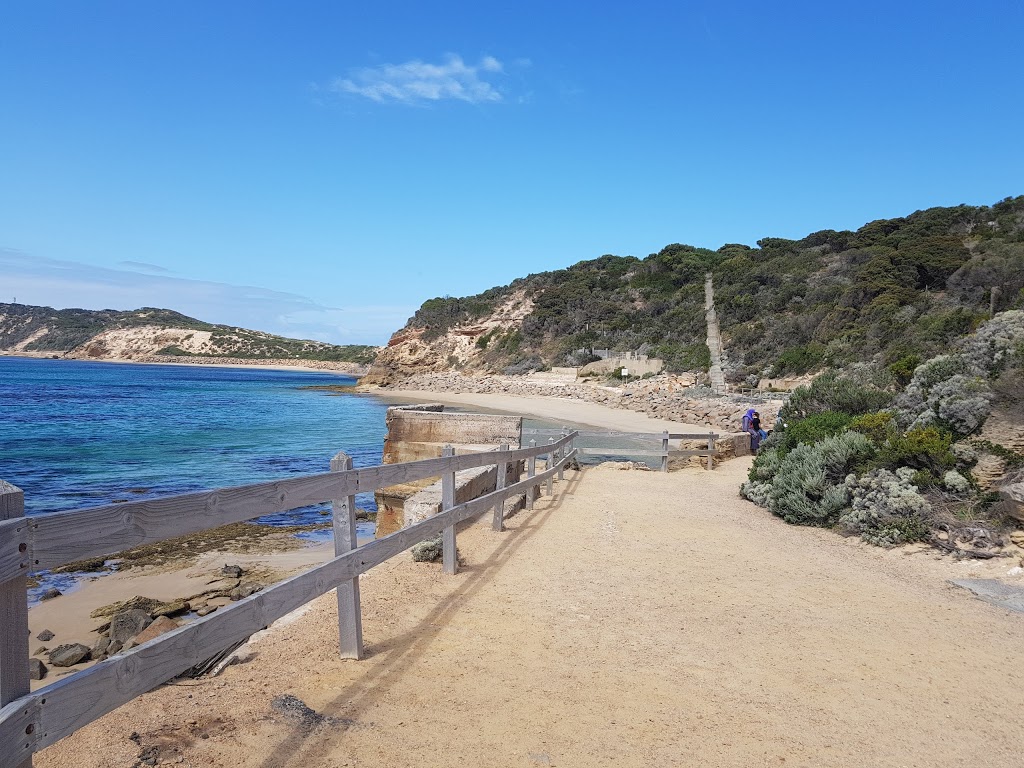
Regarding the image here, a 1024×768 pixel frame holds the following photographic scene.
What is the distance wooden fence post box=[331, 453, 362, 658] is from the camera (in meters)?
4.28

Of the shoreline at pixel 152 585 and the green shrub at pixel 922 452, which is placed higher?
the green shrub at pixel 922 452

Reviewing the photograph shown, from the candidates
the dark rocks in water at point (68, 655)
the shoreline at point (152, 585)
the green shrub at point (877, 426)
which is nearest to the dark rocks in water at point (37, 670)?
the shoreline at point (152, 585)

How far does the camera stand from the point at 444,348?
6975 cm

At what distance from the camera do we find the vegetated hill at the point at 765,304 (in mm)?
33250

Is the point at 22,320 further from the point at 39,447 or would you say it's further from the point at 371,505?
the point at 371,505

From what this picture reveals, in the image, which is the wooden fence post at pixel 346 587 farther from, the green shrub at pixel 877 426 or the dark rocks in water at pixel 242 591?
the green shrub at pixel 877 426

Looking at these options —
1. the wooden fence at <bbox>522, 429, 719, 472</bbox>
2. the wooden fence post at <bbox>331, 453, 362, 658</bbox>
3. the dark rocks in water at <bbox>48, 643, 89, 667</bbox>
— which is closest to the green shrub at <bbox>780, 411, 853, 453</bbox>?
the wooden fence at <bbox>522, 429, 719, 472</bbox>

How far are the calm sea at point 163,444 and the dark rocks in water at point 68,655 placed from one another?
22.2ft

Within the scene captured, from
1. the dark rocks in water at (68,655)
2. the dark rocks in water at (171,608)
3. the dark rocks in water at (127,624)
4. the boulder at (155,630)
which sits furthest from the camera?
the dark rocks in water at (171,608)

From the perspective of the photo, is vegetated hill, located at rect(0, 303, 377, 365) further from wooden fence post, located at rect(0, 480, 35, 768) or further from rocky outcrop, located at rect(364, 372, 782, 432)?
wooden fence post, located at rect(0, 480, 35, 768)

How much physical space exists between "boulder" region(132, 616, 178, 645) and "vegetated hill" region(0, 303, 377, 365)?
14299cm

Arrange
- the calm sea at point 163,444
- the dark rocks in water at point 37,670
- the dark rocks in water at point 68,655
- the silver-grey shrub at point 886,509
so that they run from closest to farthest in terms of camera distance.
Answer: the dark rocks in water at point 37,670 → the dark rocks in water at point 68,655 → the silver-grey shrub at point 886,509 → the calm sea at point 163,444

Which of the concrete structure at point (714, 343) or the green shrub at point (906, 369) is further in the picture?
the concrete structure at point (714, 343)

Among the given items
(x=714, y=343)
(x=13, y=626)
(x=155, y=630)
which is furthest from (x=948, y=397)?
(x=714, y=343)
